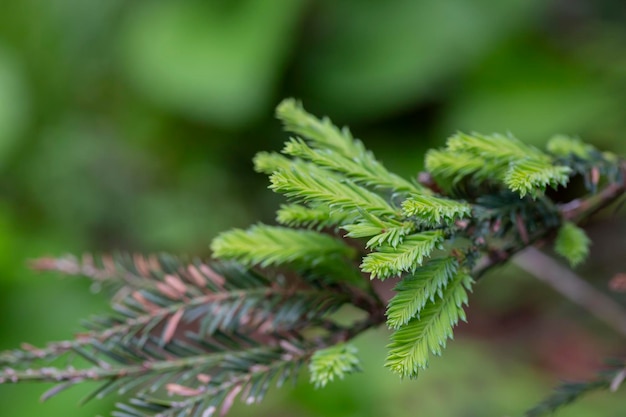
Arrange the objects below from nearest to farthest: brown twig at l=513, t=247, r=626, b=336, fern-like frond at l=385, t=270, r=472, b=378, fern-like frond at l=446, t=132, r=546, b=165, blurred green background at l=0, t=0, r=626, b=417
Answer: fern-like frond at l=385, t=270, r=472, b=378, fern-like frond at l=446, t=132, r=546, b=165, brown twig at l=513, t=247, r=626, b=336, blurred green background at l=0, t=0, r=626, b=417

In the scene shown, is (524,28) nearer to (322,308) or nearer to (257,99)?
(257,99)

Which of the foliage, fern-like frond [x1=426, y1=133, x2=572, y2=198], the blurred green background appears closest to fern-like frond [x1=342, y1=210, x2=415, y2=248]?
the foliage

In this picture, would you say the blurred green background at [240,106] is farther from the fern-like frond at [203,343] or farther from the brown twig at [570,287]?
the fern-like frond at [203,343]

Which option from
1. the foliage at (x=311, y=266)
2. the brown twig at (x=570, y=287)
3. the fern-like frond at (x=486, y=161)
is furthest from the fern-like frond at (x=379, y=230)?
the brown twig at (x=570, y=287)

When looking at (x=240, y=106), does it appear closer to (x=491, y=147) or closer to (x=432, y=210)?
(x=491, y=147)

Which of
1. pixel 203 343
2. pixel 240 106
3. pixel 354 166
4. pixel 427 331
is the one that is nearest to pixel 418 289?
pixel 427 331

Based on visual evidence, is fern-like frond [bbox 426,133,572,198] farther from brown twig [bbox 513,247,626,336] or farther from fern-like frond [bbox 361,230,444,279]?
brown twig [bbox 513,247,626,336]
